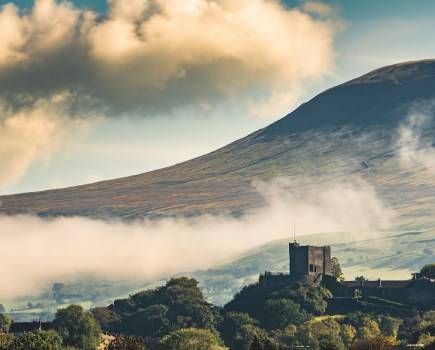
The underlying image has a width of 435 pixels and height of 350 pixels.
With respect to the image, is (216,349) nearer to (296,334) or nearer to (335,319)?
(296,334)

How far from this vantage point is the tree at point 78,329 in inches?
7290

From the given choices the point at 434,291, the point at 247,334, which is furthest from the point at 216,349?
the point at 434,291

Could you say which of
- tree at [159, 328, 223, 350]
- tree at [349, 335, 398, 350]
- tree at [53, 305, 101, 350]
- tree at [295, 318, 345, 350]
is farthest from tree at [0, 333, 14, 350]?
tree at [295, 318, 345, 350]

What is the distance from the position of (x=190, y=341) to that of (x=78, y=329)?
75.1ft

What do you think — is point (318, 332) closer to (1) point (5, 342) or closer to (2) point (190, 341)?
(2) point (190, 341)

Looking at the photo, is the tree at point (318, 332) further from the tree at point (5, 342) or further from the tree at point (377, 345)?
the tree at point (377, 345)

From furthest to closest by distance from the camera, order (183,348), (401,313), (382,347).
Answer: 1. (401,313)
2. (183,348)
3. (382,347)

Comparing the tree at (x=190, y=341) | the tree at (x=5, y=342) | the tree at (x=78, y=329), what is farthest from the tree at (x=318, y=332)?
the tree at (x=5, y=342)

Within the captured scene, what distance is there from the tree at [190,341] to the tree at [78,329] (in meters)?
13.8

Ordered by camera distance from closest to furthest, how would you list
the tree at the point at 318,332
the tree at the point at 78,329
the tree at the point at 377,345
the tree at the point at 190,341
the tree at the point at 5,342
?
1. the tree at the point at 377,345
2. the tree at the point at 5,342
3. the tree at the point at 190,341
4. the tree at the point at 318,332
5. the tree at the point at 78,329

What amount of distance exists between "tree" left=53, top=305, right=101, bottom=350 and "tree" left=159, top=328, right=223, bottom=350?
13760 mm

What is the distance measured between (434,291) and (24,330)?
65.2 meters

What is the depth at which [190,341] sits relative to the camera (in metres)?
174

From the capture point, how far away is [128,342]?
140 meters
